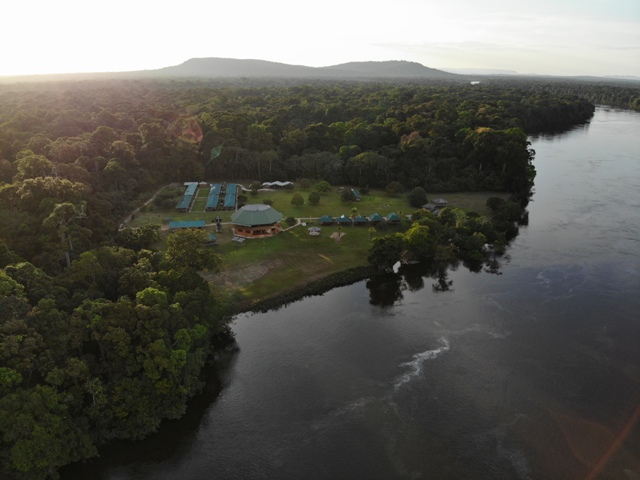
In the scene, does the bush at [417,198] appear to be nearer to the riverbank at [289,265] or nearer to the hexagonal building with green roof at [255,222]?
the riverbank at [289,265]

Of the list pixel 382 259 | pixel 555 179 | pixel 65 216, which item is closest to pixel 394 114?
pixel 555 179

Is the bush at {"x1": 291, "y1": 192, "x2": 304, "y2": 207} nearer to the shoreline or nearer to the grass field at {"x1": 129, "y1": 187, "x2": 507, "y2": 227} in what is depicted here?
the grass field at {"x1": 129, "y1": 187, "x2": 507, "y2": 227}

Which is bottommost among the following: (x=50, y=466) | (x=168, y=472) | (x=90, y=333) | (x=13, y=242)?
(x=168, y=472)

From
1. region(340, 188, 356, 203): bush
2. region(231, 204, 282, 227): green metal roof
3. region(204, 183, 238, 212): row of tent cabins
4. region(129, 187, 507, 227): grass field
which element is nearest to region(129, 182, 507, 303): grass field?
region(129, 187, 507, 227): grass field

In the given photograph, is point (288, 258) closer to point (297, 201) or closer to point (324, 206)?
point (297, 201)

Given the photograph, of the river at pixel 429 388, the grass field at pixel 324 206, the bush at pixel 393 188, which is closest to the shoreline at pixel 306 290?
the river at pixel 429 388

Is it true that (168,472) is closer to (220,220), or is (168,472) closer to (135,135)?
(220,220)
